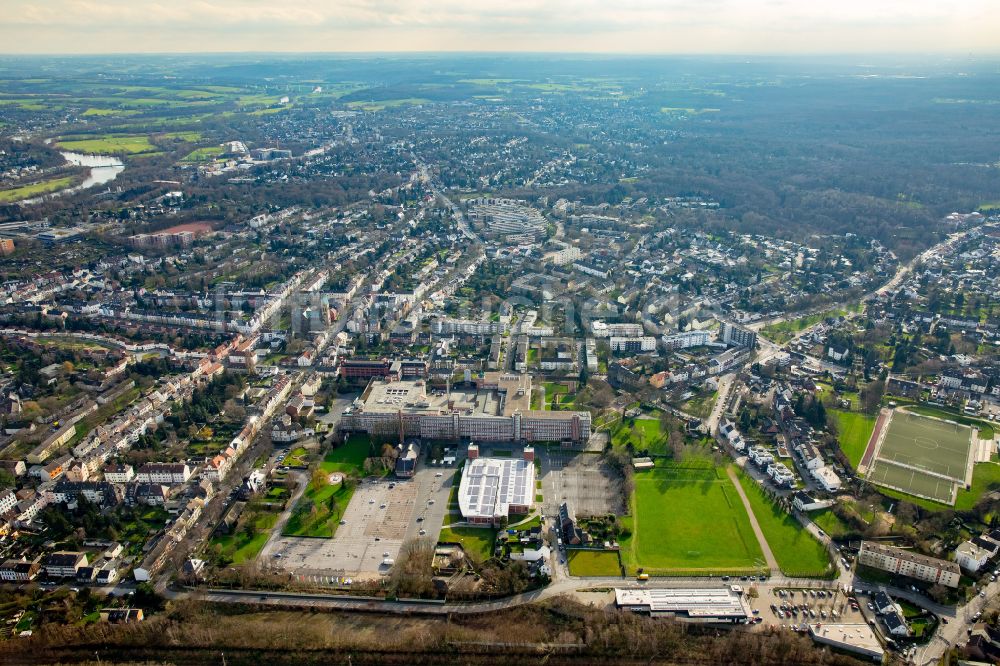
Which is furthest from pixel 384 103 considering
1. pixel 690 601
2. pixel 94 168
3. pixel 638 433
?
pixel 690 601

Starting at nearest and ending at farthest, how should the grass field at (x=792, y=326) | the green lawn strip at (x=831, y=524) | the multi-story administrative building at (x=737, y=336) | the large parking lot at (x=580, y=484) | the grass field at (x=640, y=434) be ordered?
1. the green lawn strip at (x=831, y=524)
2. the large parking lot at (x=580, y=484)
3. the grass field at (x=640, y=434)
4. the multi-story administrative building at (x=737, y=336)
5. the grass field at (x=792, y=326)

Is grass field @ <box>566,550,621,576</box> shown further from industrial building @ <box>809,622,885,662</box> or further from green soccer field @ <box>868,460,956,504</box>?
green soccer field @ <box>868,460,956,504</box>

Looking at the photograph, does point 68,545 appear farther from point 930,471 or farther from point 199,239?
point 199,239

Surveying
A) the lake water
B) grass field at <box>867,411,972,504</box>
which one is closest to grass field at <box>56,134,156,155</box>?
the lake water

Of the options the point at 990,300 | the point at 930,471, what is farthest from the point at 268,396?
the point at 990,300

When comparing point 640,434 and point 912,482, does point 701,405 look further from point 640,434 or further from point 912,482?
point 912,482

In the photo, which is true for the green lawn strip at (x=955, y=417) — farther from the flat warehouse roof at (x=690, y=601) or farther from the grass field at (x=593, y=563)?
the grass field at (x=593, y=563)

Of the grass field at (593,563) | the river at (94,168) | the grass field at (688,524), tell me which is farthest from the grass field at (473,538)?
the river at (94,168)
